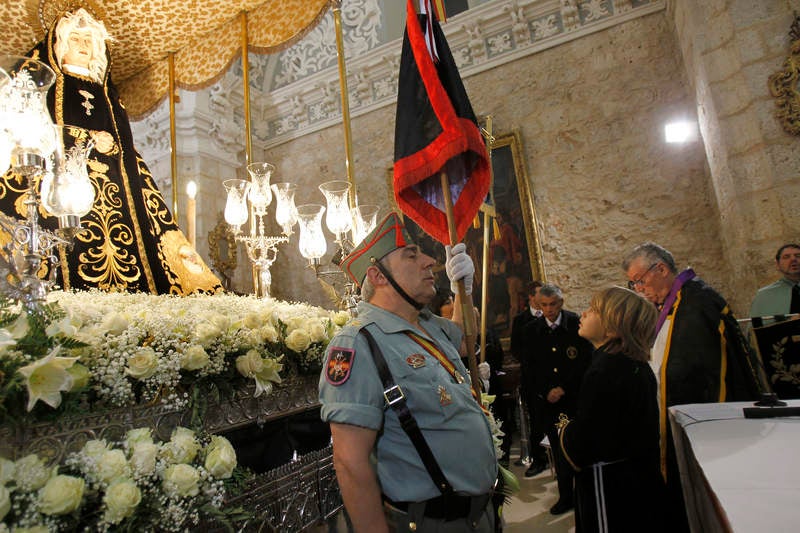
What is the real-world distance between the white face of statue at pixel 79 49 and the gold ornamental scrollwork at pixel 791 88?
5029 millimetres

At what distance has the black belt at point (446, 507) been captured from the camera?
1.28 metres

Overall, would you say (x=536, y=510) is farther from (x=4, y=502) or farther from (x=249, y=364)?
(x=4, y=502)

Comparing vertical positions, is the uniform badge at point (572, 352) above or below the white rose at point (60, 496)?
below

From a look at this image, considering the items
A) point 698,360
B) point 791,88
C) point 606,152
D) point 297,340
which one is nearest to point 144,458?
point 297,340

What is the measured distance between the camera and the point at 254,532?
1.48 metres

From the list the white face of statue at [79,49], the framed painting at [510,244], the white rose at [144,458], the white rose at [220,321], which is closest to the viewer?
the white rose at [144,458]

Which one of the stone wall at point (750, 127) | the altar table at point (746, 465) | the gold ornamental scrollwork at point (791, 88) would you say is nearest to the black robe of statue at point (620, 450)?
the altar table at point (746, 465)

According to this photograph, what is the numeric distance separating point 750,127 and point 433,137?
345 cm

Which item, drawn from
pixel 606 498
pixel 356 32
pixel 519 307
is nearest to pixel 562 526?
pixel 606 498

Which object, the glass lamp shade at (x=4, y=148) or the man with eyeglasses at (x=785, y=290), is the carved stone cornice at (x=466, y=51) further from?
the glass lamp shade at (x=4, y=148)

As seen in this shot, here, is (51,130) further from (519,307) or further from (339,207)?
(519,307)

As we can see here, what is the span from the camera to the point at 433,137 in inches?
77.7

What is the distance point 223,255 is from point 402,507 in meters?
6.58

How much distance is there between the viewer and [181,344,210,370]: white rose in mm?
1414
